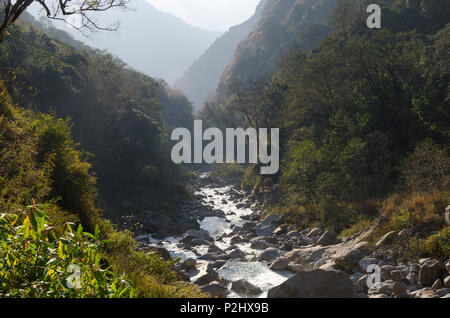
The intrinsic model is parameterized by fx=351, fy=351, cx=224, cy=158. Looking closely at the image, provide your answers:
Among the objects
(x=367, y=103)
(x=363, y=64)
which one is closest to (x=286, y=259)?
(x=367, y=103)

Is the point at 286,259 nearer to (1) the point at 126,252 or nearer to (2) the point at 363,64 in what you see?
(1) the point at 126,252

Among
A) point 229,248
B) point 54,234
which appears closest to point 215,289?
point 229,248

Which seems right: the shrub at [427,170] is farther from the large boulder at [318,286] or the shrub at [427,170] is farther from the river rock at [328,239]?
the large boulder at [318,286]

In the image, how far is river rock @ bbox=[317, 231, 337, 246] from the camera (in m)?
14.0

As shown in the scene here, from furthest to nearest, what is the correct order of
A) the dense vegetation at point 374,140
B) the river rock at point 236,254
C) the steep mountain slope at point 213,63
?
the steep mountain slope at point 213,63 → the river rock at point 236,254 → the dense vegetation at point 374,140

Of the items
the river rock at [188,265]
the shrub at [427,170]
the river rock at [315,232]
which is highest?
the shrub at [427,170]

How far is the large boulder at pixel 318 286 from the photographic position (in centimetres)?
582

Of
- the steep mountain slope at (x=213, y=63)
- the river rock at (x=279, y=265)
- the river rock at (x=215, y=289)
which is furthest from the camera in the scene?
the steep mountain slope at (x=213, y=63)

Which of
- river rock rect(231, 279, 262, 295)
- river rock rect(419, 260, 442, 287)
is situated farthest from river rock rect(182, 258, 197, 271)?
river rock rect(419, 260, 442, 287)

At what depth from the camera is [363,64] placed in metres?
20.4

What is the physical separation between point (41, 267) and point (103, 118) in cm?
2965

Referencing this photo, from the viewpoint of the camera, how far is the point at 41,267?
3244 millimetres

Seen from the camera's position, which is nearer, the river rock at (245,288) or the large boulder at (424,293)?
the large boulder at (424,293)

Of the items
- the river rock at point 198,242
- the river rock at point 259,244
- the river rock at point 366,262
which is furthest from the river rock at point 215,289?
the river rock at point 198,242
